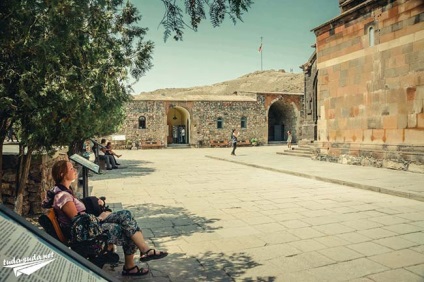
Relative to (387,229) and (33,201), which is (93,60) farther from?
(387,229)

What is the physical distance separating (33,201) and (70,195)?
3.36m

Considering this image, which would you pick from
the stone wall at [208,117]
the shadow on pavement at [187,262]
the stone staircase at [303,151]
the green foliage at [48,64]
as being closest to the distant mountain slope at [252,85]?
the stone wall at [208,117]

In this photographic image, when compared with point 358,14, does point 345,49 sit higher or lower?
lower

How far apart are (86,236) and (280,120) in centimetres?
3483

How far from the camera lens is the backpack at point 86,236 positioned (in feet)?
8.51

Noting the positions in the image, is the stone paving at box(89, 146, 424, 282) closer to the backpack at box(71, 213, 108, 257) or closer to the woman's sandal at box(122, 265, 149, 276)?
the woman's sandal at box(122, 265, 149, 276)

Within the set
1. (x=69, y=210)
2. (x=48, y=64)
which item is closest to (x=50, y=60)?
(x=48, y=64)

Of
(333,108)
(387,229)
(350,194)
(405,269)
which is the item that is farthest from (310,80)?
(405,269)

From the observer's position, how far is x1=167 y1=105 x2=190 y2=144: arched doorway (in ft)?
112

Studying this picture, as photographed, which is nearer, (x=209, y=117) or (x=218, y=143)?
(x=209, y=117)

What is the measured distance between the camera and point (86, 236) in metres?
2.61

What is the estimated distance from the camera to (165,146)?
29344 millimetres

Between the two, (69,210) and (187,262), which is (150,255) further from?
(69,210)

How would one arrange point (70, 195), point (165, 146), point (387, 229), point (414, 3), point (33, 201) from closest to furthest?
point (70, 195), point (387, 229), point (33, 201), point (414, 3), point (165, 146)
